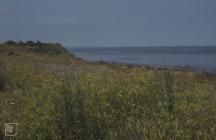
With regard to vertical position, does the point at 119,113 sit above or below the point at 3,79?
above

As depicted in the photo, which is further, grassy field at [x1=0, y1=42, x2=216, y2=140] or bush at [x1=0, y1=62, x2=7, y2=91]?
bush at [x1=0, y1=62, x2=7, y2=91]

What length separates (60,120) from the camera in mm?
6770

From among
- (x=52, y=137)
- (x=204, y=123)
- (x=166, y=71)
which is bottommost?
(x=52, y=137)

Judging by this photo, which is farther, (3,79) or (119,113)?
(3,79)

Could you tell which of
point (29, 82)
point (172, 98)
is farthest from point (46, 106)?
point (29, 82)

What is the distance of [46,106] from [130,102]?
61.6 inches

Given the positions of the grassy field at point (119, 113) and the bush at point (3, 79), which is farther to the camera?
the bush at point (3, 79)

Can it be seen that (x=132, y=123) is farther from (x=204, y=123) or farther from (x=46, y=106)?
(x=46, y=106)

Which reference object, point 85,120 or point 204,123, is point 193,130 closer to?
point 204,123

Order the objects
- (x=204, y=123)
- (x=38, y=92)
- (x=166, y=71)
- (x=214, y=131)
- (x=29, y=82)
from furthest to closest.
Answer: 1. (x=29, y=82)
2. (x=38, y=92)
3. (x=166, y=71)
4. (x=204, y=123)
5. (x=214, y=131)

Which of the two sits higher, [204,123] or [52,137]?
[204,123]

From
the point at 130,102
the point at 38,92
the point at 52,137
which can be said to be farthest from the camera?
the point at 38,92

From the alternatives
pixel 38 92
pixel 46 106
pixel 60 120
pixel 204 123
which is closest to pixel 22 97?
pixel 38 92

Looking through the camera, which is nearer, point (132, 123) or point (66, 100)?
point (132, 123)
